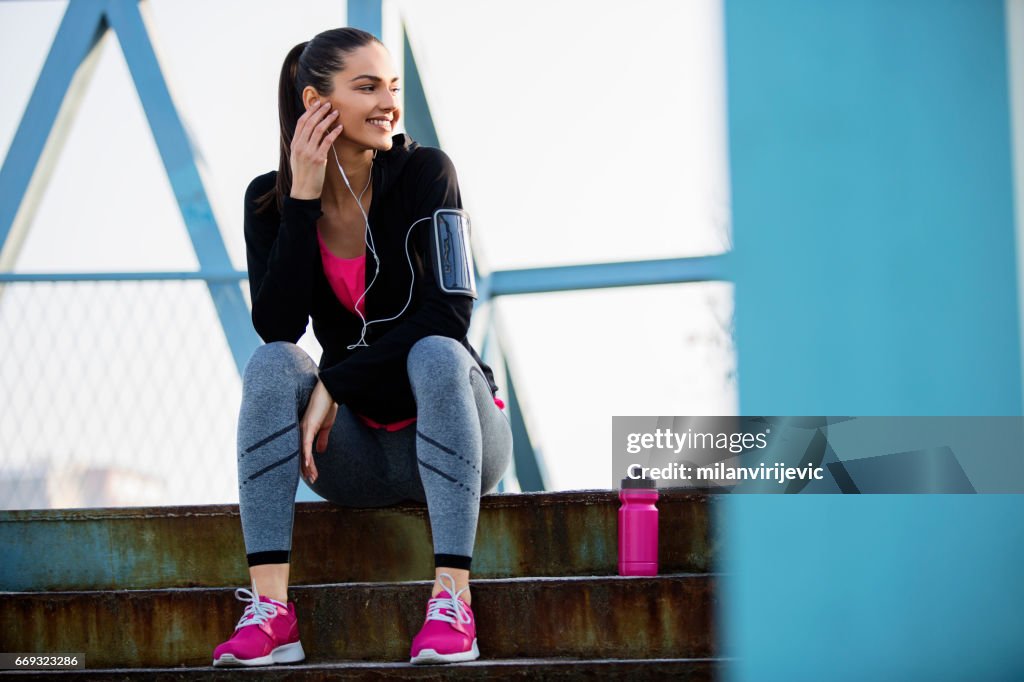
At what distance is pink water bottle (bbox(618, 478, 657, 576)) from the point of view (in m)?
1.87

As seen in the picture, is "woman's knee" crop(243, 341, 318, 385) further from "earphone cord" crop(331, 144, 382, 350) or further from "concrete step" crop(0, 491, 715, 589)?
"concrete step" crop(0, 491, 715, 589)

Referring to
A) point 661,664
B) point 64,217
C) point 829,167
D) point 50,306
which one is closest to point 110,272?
point 50,306

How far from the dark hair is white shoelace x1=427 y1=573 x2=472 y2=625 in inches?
27.1

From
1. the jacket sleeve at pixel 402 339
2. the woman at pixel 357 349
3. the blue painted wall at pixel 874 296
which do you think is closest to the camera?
the blue painted wall at pixel 874 296

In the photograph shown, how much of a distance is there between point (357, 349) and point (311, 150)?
0.34 meters

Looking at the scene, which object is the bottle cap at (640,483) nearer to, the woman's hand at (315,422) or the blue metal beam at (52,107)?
the woman's hand at (315,422)

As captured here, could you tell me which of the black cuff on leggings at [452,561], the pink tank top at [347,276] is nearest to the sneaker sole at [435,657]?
the black cuff on leggings at [452,561]

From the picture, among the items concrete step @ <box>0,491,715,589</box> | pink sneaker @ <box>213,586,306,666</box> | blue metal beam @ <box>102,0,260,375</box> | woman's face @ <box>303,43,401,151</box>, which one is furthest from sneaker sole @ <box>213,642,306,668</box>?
blue metal beam @ <box>102,0,260,375</box>

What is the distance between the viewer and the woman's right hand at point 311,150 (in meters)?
1.88

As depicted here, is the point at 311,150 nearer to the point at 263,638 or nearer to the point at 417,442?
the point at 417,442

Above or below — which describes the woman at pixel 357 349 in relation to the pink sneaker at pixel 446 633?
above

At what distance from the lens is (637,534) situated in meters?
1.88
